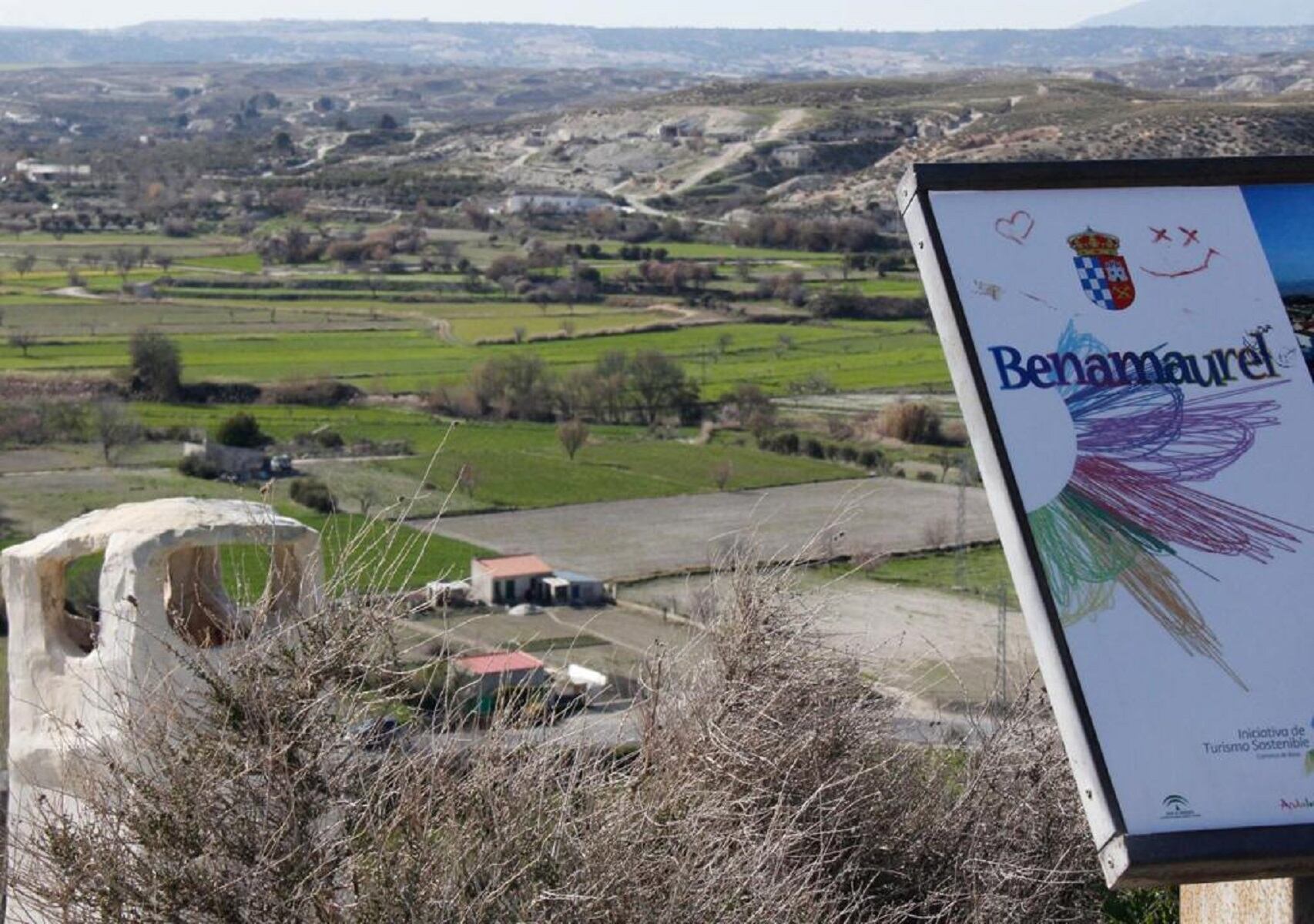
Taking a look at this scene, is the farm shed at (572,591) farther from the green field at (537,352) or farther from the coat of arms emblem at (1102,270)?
the coat of arms emblem at (1102,270)

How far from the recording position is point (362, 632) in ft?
18.1

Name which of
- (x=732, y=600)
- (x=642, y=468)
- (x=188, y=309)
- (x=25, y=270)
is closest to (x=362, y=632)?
(x=732, y=600)

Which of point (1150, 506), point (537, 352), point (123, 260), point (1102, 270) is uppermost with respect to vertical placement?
point (1102, 270)

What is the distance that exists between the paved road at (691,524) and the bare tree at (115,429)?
761 centimetres

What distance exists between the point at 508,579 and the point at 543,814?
2328cm

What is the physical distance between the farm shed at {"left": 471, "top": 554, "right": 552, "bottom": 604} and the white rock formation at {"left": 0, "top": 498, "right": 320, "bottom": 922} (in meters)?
20.7

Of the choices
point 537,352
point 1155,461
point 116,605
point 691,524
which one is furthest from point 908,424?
point 1155,461

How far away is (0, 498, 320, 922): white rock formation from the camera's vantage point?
6508 mm

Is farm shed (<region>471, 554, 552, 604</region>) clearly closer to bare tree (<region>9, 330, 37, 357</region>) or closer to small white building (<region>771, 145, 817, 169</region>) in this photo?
bare tree (<region>9, 330, 37, 357</region>)

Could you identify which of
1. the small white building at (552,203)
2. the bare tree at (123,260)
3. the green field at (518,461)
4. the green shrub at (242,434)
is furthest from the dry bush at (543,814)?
the small white building at (552,203)

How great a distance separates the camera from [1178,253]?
4680 mm

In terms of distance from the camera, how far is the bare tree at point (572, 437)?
138ft

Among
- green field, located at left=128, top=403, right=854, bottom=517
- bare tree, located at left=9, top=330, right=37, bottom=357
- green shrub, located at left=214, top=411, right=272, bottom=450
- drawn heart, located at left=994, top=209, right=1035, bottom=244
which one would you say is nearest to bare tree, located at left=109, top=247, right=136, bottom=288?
bare tree, located at left=9, top=330, right=37, bottom=357

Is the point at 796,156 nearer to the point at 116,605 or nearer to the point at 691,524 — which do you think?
the point at 691,524
